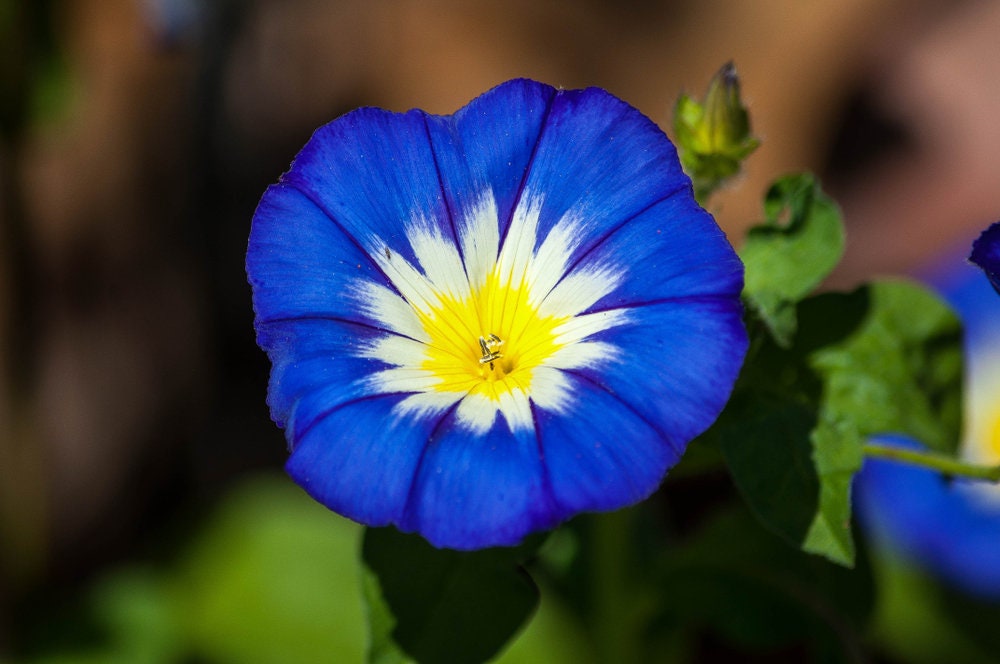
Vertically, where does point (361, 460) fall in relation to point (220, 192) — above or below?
above

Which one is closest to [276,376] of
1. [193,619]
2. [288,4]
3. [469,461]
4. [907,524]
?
[469,461]

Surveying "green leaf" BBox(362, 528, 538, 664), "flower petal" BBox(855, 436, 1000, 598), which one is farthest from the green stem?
"flower petal" BBox(855, 436, 1000, 598)

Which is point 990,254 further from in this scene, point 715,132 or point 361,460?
point 361,460

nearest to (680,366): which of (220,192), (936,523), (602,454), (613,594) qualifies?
(602,454)

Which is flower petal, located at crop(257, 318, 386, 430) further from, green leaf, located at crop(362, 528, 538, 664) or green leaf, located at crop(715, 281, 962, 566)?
green leaf, located at crop(715, 281, 962, 566)

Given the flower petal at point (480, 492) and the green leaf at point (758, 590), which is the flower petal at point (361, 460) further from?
the green leaf at point (758, 590)
